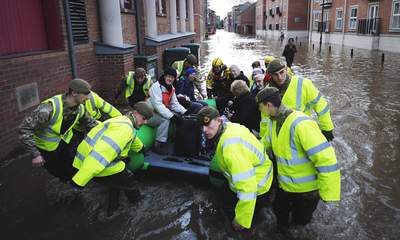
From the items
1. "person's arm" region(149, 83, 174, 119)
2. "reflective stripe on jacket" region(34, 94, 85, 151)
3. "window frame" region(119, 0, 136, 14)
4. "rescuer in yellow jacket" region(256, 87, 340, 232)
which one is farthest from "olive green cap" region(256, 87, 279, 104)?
"window frame" region(119, 0, 136, 14)

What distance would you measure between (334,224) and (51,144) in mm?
3592

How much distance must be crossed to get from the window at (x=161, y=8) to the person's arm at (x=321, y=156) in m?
14.7

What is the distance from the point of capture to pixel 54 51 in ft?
24.3

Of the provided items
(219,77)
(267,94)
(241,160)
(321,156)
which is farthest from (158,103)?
(321,156)

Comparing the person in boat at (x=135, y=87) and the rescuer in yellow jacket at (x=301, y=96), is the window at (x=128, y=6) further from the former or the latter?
the rescuer in yellow jacket at (x=301, y=96)

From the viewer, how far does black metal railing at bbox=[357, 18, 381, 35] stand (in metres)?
26.5

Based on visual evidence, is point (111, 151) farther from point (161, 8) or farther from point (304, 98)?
point (161, 8)

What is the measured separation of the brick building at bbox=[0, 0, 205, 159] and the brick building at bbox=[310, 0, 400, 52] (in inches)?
830

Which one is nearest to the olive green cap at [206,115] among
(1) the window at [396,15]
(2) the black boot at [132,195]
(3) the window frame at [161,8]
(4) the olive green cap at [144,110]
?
(4) the olive green cap at [144,110]

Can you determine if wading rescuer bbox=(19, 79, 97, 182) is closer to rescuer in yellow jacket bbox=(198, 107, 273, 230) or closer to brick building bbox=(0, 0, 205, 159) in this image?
rescuer in yellow jacket bbox=(198, 107, 273, 230)

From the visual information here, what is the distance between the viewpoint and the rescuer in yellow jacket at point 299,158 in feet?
9.46

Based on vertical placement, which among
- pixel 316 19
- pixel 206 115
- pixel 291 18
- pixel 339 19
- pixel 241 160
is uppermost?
pixel 291 18

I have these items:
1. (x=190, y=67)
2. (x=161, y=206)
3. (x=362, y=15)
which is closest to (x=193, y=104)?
(x=190, y=67)

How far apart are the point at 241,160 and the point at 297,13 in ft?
173
